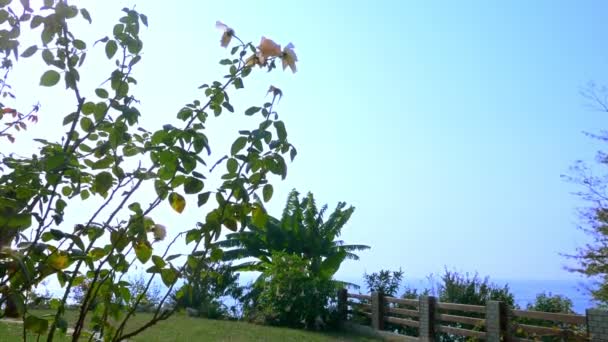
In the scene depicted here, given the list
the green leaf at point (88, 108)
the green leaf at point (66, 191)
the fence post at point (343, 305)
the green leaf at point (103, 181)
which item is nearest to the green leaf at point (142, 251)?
the green leaf at point (103, 181)

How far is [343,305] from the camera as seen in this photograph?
19188 mm

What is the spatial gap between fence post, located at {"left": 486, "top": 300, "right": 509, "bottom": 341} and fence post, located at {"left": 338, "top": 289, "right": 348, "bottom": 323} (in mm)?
6325

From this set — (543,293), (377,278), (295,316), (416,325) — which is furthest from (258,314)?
(543,293)

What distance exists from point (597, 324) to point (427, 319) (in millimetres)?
4764

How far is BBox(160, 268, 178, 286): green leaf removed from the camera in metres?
1.77

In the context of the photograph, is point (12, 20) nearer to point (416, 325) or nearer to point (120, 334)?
point (120, 334)

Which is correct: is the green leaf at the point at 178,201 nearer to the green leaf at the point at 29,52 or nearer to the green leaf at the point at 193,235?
the green leaf at the point at 193,235

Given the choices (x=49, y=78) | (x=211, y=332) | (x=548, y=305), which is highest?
(x=548, y=305)

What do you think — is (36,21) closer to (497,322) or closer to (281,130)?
(281,130)

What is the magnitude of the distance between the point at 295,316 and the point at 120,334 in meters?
17.4

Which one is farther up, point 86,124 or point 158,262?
point 86,124

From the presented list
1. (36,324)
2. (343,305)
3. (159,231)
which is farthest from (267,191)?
(343,305)

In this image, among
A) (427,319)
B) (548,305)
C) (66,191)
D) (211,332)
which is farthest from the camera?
(548,305)

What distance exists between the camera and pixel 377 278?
20.1 meters
